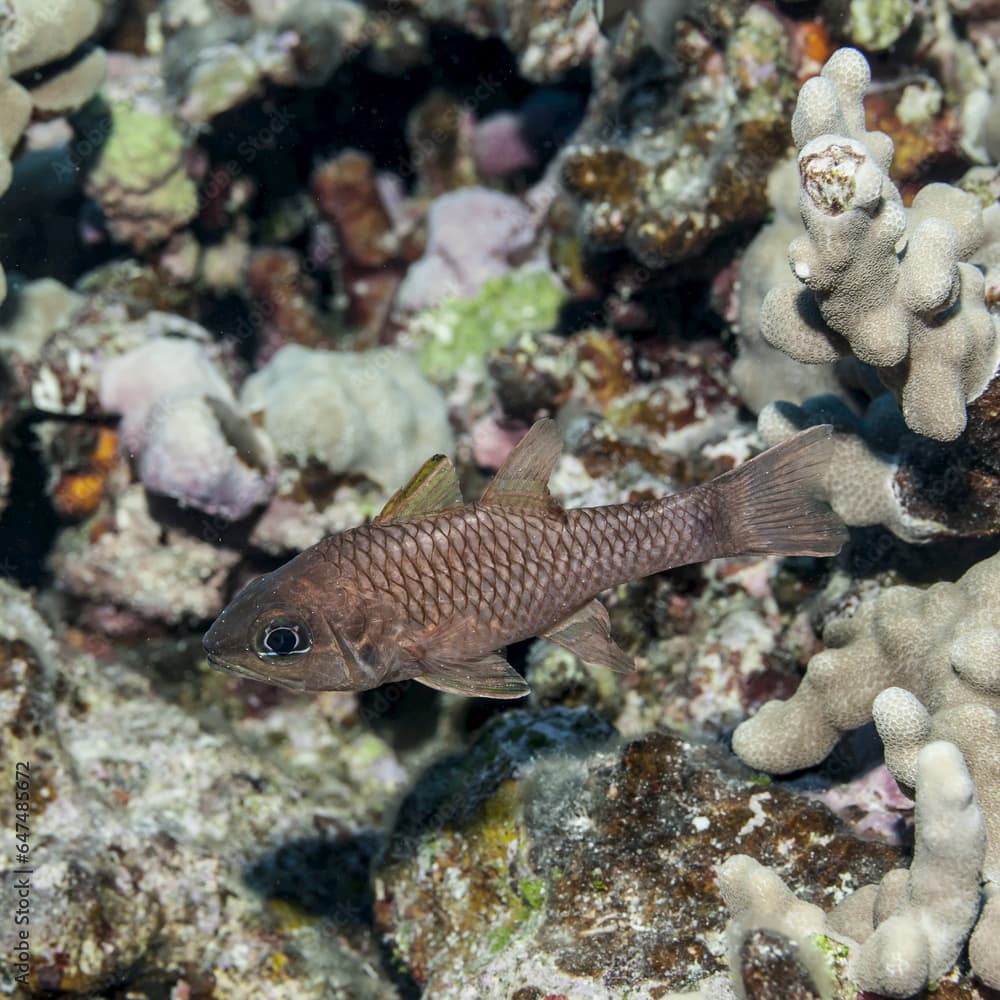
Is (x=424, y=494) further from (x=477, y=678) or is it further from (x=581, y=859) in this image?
(x=581, y=859)

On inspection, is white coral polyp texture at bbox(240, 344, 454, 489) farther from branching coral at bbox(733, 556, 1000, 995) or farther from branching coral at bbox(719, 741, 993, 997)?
branching coral at bbox(719, 741, 993, 997)

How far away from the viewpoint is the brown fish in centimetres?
328

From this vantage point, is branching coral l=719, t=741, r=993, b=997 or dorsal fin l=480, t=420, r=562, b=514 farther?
dorsal fin l=480, t=420, r=562, b=514

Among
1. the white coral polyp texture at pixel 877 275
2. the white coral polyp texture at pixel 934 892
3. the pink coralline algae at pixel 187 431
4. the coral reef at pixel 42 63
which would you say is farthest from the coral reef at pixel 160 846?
the white coral polyp texture at pixel 877 275

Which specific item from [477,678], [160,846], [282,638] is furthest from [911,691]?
[160,846]

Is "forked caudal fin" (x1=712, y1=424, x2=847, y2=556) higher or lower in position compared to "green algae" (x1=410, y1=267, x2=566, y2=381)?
higher

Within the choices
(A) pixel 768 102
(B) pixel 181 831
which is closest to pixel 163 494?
(B) pixel 181 831

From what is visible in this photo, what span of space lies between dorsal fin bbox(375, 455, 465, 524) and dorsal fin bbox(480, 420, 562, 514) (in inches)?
5.6

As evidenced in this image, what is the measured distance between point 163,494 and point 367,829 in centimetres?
234

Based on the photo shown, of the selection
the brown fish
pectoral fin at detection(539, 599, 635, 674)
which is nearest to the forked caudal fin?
the brown fish

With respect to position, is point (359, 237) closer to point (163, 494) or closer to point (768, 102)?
point (163, 494)

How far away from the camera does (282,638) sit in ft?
10.6

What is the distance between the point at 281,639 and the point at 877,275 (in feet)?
7.69

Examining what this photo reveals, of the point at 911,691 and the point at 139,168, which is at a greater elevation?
the point at 139,168
